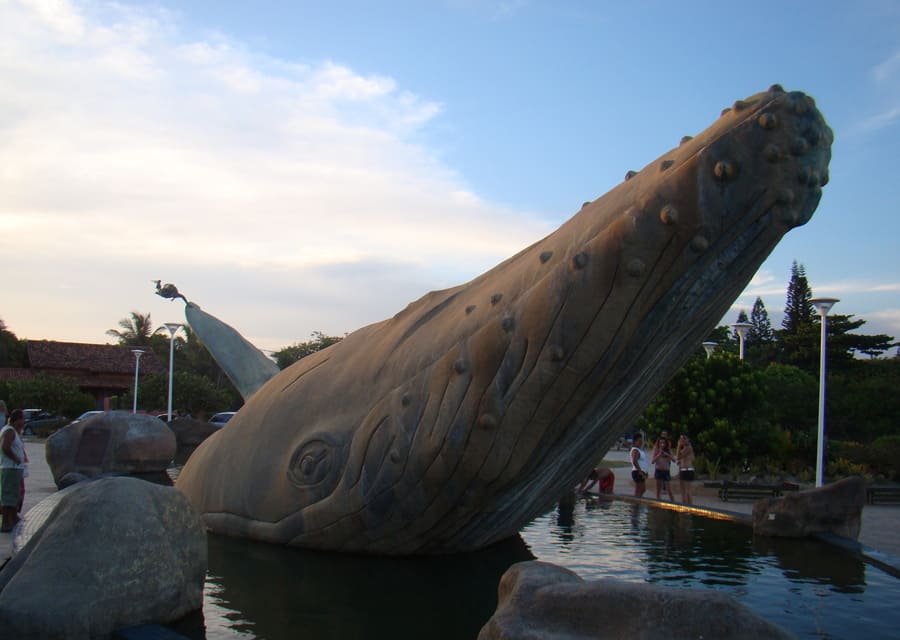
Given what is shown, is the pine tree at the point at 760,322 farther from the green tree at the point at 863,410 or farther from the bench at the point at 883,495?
the bench at the point at 883,495

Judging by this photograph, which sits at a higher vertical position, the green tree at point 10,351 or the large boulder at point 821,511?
the green tree at point 10,351

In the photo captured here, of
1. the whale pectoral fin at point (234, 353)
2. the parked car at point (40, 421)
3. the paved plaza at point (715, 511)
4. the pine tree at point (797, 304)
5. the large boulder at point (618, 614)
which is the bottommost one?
the parked car at point (40, 421)

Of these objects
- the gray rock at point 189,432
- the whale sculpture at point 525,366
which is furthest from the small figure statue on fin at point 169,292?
the gray rock at point 189,432

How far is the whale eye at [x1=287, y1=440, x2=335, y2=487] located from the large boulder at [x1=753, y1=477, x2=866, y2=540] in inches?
162

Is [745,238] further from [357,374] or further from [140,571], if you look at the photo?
[140,571]

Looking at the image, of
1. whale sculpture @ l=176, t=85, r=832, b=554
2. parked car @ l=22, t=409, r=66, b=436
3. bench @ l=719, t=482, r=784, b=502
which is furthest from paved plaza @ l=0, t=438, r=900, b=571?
parked car @ l=22, t=409, r=66, b=436

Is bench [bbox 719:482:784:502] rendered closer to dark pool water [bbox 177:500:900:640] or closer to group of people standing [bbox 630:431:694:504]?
group of people standing [bbox 630:431:694:504]

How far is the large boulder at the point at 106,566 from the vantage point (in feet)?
12.9

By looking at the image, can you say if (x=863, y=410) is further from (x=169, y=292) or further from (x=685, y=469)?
(x=169, y=292)

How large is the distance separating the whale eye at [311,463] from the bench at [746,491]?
10.3 meters

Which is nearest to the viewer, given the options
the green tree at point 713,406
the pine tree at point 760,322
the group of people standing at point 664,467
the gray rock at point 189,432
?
the group of people standing at point 664,467

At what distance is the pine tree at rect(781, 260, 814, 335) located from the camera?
165 ft

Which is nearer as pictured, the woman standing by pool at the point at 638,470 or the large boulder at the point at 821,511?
the large boulder at the point at 821,511

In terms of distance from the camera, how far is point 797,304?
169ft
